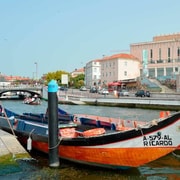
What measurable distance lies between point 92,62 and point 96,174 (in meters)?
115

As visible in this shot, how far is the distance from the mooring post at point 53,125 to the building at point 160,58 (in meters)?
83.8

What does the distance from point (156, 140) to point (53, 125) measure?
3.39 meters

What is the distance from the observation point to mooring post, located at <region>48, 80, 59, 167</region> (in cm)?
1305

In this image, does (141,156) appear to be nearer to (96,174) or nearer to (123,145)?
(123,145)

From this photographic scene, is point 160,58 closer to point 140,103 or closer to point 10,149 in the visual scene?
point 140,103

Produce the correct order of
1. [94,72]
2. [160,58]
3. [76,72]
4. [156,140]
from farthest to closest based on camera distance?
[76,72], [94,72], [160,58], [156,140]

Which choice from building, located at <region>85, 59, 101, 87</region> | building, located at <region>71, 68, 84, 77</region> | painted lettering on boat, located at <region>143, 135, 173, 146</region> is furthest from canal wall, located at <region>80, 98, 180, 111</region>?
building, located at <region>71, 68, 84, 77</region>

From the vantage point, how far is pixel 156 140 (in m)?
12.3

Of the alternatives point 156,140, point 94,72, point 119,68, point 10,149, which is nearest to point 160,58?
point 119,68

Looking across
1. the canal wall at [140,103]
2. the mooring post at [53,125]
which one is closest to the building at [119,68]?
the canal wall at [140,103]

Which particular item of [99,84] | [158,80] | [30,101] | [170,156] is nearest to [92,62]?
[99,84]

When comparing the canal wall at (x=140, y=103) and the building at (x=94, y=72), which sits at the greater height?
the building at (x=94, y=72)

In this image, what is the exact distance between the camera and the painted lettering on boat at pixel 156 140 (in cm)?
1224

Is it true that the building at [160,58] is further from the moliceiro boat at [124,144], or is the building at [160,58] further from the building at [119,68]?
the moliceiro boat at [124,144]
